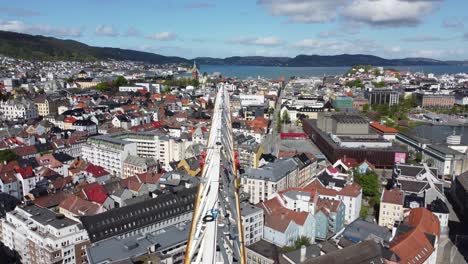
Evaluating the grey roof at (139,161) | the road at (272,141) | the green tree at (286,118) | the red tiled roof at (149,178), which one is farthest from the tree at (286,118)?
the red tiled roof at (149,178)

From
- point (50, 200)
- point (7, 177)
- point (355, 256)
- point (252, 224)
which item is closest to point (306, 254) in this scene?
point (355, 256)

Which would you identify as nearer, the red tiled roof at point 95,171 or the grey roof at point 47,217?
the grey roof at point 47,217

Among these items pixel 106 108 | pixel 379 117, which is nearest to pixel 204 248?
pixel 106 108

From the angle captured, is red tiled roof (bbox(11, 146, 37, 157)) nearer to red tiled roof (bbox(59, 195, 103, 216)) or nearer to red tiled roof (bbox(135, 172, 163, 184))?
red tiled roof (bbox(135, 172, 163, 184))

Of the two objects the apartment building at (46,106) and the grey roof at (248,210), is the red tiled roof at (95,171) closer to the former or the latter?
the grey roof at (248,210)

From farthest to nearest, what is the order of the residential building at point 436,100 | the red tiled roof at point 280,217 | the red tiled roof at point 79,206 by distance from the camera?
1. the residential building at point 436,100
2. the red tiled roof at point 79,206
3. the red tiled roof at point 280,217

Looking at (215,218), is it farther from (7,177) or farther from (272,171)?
(7,177)

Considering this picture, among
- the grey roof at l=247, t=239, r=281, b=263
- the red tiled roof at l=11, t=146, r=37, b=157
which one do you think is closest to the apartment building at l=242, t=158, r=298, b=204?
the grey roof at l=247, t=239, r=281, b=263
